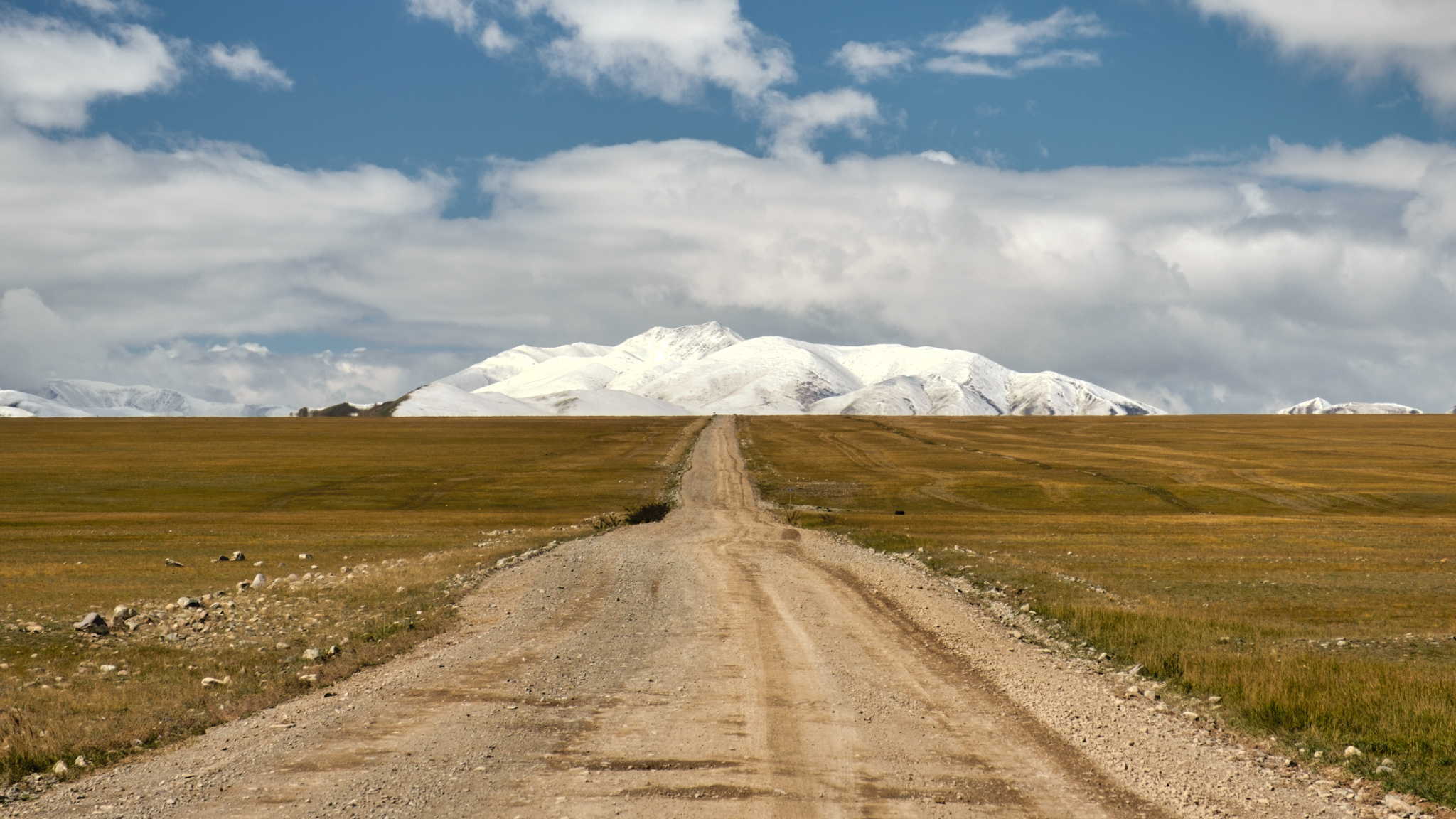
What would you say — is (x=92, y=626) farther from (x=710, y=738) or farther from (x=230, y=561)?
(x=230, y=561)

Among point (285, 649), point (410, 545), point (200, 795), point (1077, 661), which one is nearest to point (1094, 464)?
point (410, 545)

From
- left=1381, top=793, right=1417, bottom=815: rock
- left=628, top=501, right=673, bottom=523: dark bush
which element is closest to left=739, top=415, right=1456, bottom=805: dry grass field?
left=1381, top=793, right=1417, bottom=815: rock

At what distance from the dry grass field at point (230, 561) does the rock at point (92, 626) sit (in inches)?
14.0

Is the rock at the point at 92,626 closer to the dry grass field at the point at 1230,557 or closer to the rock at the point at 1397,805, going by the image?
the dry grass field at the point at 1230,557

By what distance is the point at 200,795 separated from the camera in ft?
37.1

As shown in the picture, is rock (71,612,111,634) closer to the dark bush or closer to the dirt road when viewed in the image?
the dirt road

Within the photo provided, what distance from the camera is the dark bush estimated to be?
56022 millimetres

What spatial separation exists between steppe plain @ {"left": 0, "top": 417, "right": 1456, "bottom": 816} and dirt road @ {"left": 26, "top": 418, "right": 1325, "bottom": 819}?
6 centimetres

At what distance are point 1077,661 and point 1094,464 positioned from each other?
3557 inches

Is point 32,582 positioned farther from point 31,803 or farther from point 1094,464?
point 1094,464

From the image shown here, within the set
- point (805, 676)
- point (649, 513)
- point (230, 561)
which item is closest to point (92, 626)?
point (805, 676)

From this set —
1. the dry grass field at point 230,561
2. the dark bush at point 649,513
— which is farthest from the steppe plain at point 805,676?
the dark bush at point 649,513

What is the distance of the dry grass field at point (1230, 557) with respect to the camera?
14.8m

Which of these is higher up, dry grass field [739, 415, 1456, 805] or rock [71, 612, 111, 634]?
dry grass field [739, 415, 1456, 805]
